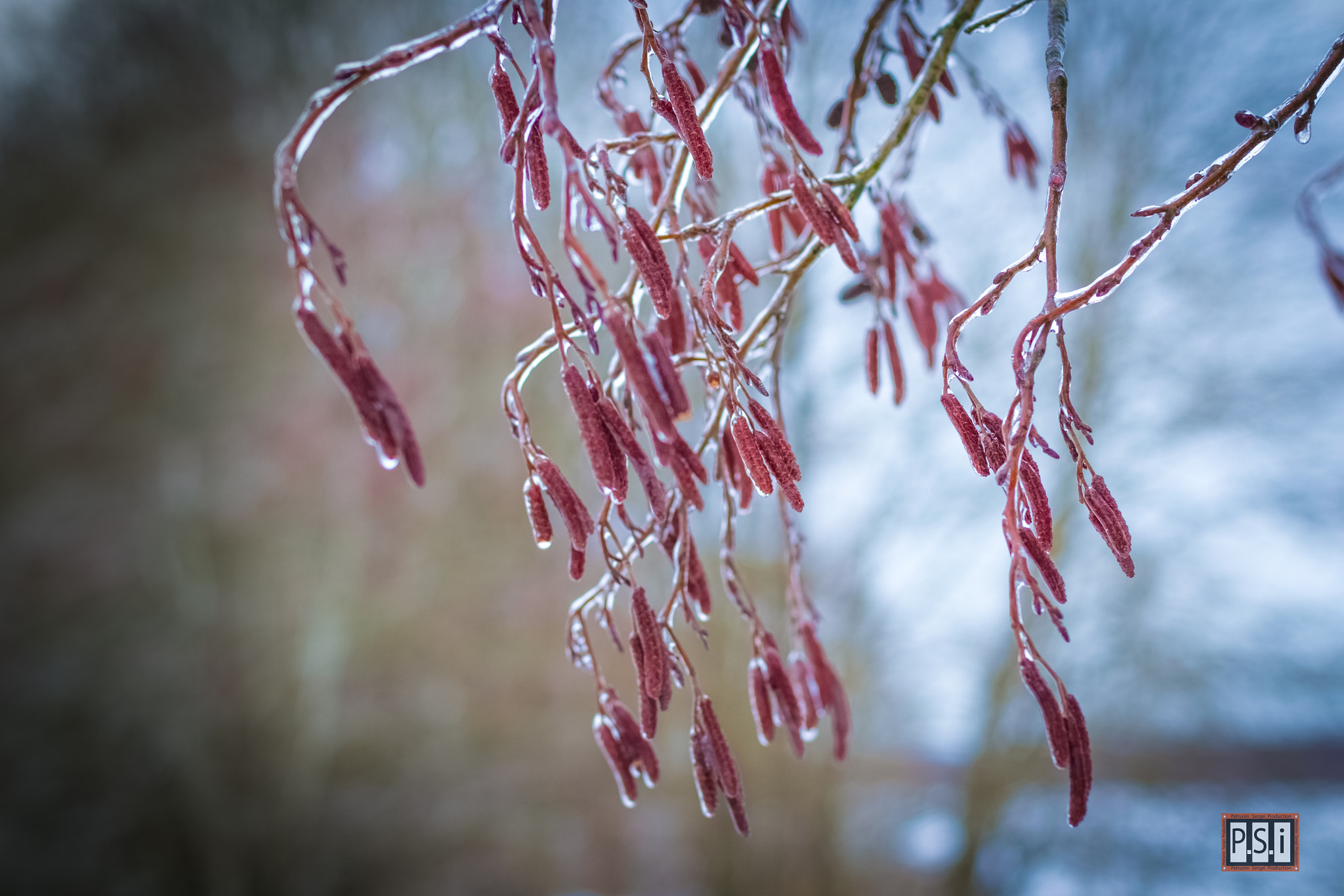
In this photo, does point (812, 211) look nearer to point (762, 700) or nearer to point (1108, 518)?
point (1108, 518)

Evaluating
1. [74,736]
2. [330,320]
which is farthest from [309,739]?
[330,320]

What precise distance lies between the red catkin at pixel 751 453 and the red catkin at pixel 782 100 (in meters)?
0.17

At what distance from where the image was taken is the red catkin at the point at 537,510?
458 millimetres

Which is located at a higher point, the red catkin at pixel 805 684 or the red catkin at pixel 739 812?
the red catkin at pixel 805 684

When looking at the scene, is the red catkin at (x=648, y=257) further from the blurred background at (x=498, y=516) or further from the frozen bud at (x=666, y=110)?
the blurred background at (x=498, y=516)

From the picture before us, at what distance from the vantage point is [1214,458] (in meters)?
1.98

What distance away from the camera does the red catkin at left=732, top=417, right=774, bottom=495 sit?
41cm

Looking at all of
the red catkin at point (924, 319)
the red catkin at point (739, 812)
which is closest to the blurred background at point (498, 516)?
the red catkin at point (924, 319)

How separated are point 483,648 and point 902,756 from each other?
1.42 m

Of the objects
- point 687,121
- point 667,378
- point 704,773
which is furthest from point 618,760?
point 687,121

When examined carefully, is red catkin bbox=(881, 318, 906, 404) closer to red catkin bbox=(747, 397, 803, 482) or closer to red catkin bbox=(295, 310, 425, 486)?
red catkin bbox=(747, 397, 803, 482)

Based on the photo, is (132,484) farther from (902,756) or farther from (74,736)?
Result: (902,756)

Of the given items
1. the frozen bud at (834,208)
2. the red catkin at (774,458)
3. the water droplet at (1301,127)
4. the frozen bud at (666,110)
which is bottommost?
the red catkin at (774,458)

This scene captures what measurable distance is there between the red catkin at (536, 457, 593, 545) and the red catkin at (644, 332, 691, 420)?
109 mm
